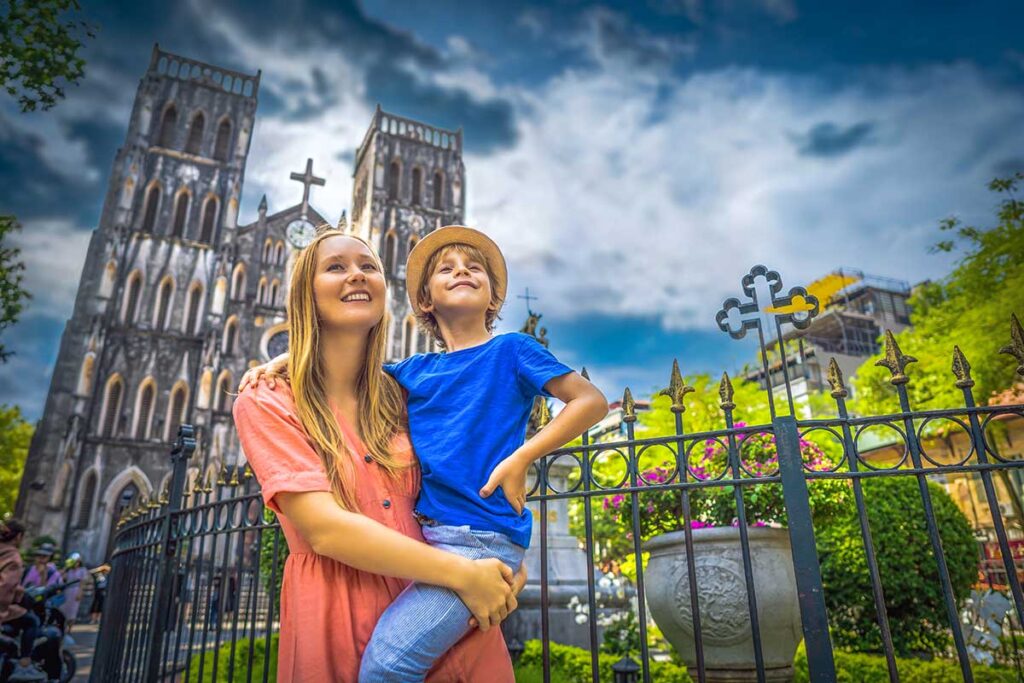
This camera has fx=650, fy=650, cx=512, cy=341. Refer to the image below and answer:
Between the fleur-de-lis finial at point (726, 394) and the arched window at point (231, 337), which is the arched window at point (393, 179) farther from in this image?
the fleur-de-lis finial at point (726, 394)

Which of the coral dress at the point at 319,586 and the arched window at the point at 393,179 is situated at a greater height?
the arched window at the point at 393,179

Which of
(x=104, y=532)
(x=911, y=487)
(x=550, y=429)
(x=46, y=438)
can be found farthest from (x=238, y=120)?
(x=550, y=429)

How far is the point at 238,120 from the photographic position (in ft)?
98.7

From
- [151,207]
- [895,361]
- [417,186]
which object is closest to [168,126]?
[151,207]

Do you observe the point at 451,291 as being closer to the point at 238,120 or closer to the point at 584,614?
the point at 584,614

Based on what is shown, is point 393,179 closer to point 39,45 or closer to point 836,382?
point 39,45

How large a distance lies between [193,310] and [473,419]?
2813cm

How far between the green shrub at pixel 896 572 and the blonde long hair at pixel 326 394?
631 centimetres

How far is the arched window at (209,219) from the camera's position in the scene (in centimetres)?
2769

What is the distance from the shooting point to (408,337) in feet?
99.3

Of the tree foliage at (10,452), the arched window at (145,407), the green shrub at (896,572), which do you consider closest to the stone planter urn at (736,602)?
the green shrub at (896,572)

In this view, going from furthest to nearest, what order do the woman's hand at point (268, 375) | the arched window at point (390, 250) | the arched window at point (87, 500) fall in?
the arched window at point (390, 250), the arched window at point (87, 500), the woman's hand at point (268, 375)

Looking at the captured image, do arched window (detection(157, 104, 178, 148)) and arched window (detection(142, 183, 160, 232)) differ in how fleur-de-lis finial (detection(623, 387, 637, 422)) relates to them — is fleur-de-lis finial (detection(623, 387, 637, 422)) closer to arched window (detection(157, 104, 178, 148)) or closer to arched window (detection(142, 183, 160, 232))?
arched window (detection(142, 183, 160, 232))

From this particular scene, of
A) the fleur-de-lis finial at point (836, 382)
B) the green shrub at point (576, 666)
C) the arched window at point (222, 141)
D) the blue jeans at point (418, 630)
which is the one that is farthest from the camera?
the arched window at point (222, 141)
